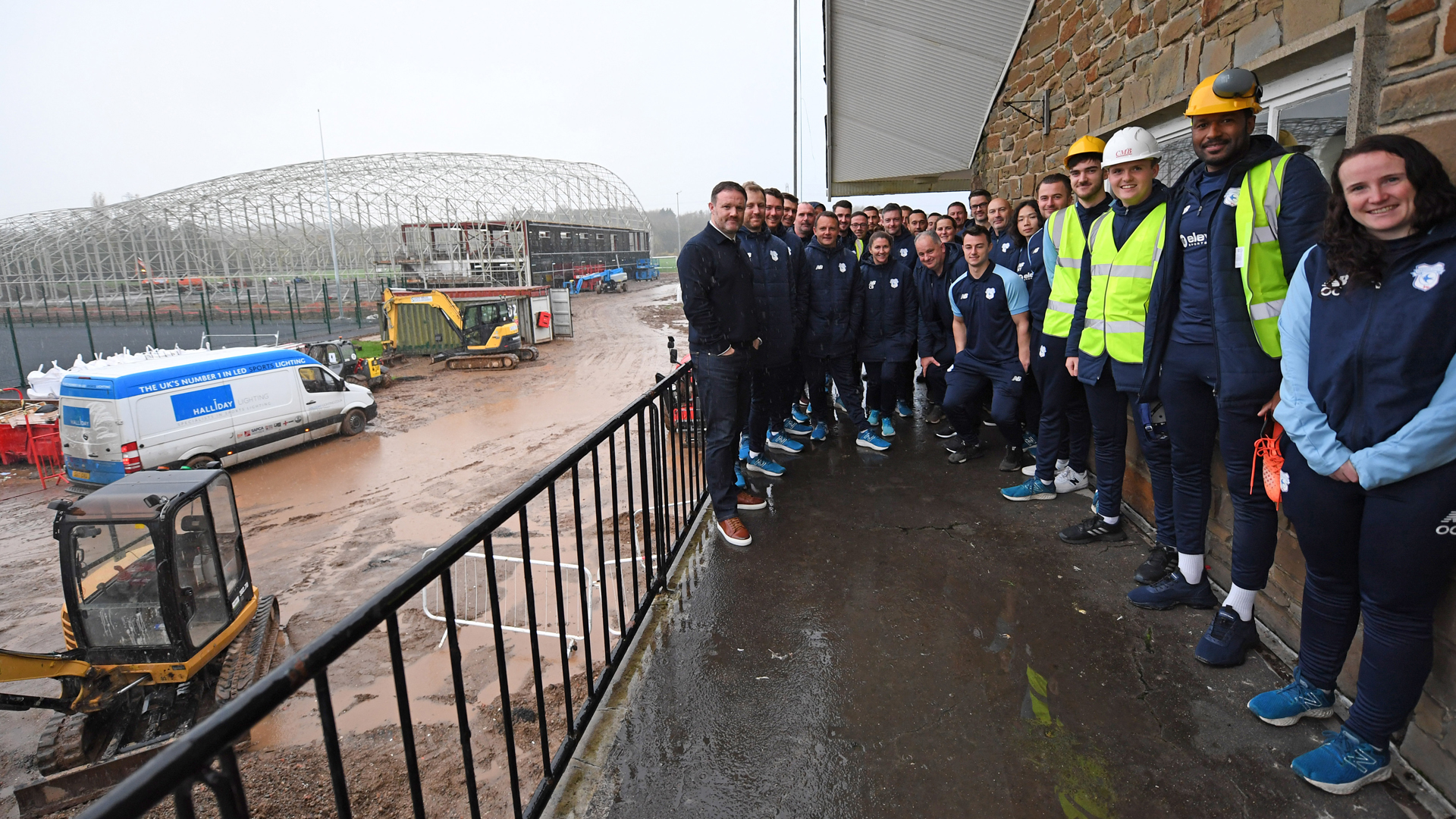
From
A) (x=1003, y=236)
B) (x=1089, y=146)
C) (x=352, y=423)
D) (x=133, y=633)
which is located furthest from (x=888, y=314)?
(x=352, y=423)

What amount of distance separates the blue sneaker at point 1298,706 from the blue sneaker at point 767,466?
3.13 m

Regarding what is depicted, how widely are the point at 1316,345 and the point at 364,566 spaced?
1092 cm

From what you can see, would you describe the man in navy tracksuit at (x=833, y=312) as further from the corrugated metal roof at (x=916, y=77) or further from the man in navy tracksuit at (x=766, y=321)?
the corrugated metal roof at (x=916, y=77)

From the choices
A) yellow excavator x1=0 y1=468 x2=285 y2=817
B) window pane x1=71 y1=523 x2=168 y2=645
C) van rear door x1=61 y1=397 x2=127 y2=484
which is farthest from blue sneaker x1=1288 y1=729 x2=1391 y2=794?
van rear door x1=61 y1=397 x2=127 y2=484

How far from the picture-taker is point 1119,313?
3322 millimetres

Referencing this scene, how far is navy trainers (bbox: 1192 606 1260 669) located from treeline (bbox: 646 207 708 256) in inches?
3581

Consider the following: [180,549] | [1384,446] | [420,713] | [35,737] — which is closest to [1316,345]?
[1384,446]

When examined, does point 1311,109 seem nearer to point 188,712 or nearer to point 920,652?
point 920,652

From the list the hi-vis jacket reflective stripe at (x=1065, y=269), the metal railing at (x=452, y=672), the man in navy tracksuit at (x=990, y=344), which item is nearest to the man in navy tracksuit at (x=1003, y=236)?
the man in navy tracksuit at (x=990, y=344)

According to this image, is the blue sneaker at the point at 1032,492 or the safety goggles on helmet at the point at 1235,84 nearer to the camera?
the safety goggles on helmet at the point at 1235,84

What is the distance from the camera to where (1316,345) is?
2.15 m

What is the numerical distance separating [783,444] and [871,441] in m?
0.71

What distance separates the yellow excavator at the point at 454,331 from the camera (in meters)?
24.3

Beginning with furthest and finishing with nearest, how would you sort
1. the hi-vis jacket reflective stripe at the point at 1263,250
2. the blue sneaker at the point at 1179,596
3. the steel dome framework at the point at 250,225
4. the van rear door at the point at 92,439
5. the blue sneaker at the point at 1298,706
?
the steel dome framework at the point at 250,225, the van rear door at the point at 92,439, the blue sneaker at the point at 1179,596, the hi-vis jacket reflective stripe at the point at 1263,250, the blue sneaker at the point at 1298,706
